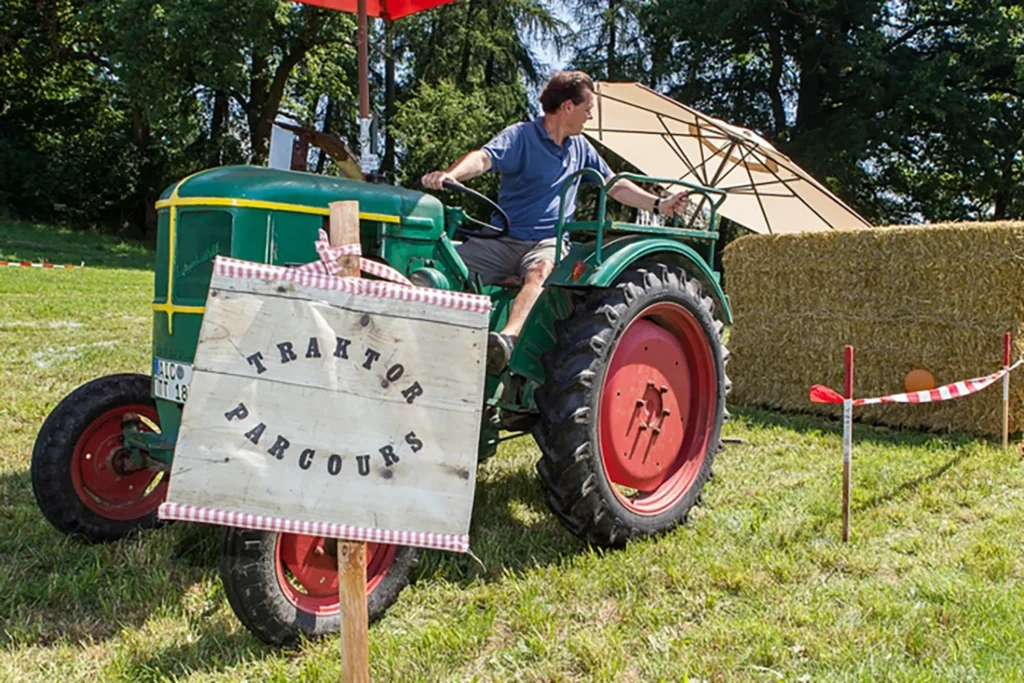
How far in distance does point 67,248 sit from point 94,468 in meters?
19.7

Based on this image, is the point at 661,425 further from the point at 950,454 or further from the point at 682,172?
the point at 682,172

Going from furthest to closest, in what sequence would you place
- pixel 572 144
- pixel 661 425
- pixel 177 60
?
pixel 177 60 < pixel 572 144 < pixel 661 425

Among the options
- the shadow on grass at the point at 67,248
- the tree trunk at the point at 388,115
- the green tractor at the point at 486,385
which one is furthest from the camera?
the tree trunk at the point at 388,115

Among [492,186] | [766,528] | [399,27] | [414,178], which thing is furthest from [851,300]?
[399,27]

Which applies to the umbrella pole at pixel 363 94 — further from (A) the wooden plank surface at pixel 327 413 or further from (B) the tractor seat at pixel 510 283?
(A) the wooden plank surface at pixel 327 413

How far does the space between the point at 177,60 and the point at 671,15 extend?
1238 cm

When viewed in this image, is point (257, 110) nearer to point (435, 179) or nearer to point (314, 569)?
point (435, 179)

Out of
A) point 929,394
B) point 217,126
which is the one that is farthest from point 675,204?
point 217,126

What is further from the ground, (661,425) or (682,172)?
(682,172)

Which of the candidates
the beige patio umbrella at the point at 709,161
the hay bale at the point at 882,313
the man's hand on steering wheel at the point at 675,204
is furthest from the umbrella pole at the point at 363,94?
the hay bale at the point at 882,313

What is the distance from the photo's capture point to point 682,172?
7.46 metres

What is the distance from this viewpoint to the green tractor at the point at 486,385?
105 inches

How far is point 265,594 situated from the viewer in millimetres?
2369

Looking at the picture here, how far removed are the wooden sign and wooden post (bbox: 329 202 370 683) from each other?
11cm
